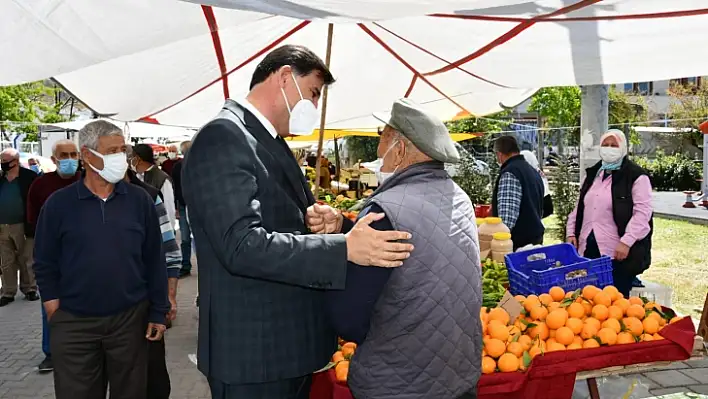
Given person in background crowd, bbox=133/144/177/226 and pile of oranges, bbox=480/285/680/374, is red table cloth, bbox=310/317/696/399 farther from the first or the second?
person in background crowd, bbox=133/144/177/226

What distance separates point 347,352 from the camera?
3.15 meters

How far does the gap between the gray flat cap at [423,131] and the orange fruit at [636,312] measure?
1874 mm

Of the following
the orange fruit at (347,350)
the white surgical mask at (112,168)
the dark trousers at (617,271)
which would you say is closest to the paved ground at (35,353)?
the orange fruit at (347,350)

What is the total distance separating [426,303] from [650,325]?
6.23 feet

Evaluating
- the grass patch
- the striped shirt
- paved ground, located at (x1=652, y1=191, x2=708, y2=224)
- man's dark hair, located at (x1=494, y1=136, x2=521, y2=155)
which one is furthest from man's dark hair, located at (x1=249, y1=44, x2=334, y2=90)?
paved ground, located at (x1=652, y1=191, x2=708, y2=224)

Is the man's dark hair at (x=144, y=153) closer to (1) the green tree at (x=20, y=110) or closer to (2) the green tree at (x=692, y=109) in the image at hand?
(1) the green tree at (x=20, y=110)

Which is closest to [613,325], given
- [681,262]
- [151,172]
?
[151,172]

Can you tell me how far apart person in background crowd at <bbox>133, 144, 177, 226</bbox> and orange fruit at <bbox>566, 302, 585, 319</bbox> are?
213 inches

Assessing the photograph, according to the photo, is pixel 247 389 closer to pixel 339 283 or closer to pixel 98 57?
pixel 339 283

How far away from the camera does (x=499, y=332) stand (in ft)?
10.4

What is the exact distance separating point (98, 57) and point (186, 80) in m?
2.98

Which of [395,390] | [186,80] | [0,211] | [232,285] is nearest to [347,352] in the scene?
[395,390]

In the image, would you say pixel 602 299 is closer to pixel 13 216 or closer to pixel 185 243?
pixel 13 216

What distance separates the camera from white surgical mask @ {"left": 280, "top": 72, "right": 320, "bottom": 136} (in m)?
2.16
